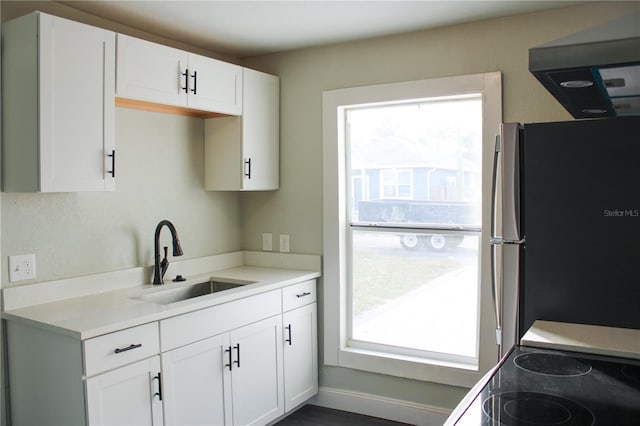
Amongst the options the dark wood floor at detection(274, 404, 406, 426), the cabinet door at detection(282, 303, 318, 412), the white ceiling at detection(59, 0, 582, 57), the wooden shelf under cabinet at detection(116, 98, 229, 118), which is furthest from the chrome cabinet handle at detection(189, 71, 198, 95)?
the dark wood floor at detection(274, 404, 406, 426)

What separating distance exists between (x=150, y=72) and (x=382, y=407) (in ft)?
7.74

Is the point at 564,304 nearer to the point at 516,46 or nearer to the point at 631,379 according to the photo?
the point at 631,379

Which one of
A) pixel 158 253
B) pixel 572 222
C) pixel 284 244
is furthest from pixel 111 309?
pixel 572 222

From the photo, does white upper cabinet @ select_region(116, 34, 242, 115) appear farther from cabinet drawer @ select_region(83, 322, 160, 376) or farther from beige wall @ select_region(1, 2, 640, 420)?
cabinet drawer @ select_region(83, 322, 160, 376)

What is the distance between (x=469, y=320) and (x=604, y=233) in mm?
1364

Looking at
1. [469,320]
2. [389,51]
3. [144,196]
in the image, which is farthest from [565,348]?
[144,196]

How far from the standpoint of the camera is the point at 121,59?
2.60 meters

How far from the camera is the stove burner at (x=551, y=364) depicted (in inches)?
62.1

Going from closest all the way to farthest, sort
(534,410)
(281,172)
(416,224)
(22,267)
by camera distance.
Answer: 1. (534,410)
2. (22,267)
3. (416,224)
4. (281,172)

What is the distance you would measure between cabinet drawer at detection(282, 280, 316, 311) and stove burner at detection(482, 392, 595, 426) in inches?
77.5

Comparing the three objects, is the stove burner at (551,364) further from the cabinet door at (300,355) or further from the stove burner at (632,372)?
the cabinet door at (300,355)

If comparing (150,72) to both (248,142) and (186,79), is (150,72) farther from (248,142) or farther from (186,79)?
(248,142)

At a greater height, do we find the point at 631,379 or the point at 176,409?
the point at 631,379

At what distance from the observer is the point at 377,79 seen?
3.33m
